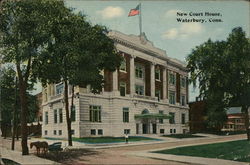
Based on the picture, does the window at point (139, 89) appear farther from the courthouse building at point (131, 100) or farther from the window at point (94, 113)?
the window at point (94, 113)

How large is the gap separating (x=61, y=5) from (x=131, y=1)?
1.44 m

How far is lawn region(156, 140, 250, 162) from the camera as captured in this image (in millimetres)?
6570

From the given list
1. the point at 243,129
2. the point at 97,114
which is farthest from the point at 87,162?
the point at 243,129

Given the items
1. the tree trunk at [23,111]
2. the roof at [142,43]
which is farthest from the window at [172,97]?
the tree trunk at [23,111]

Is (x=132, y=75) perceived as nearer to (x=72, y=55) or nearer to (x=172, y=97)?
(x=172, y=97)

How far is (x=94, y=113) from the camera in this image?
641cm

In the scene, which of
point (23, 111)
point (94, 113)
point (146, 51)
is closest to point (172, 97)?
point (146, 51)

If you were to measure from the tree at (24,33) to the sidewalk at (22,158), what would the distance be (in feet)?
0.44

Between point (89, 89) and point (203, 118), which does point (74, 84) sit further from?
point (203, 118)

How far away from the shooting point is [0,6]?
6051mm

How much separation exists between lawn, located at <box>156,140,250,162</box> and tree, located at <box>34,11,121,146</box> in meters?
2.28

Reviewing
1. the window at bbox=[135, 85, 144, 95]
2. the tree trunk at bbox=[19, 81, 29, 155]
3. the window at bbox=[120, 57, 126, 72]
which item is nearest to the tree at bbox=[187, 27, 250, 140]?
the window at bbox=[135, 85, 144, 95]

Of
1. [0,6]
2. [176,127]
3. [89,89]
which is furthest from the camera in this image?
[176,127]

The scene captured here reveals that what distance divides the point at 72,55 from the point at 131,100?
1.70 m
